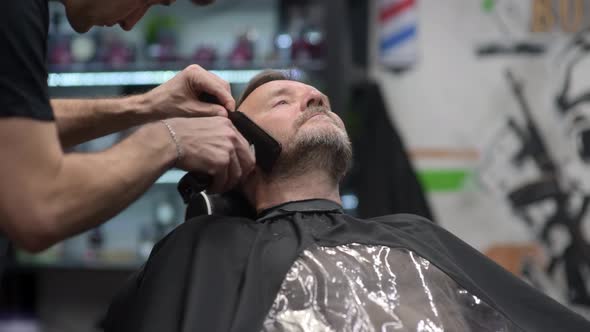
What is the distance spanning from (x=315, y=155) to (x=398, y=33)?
2223 mm

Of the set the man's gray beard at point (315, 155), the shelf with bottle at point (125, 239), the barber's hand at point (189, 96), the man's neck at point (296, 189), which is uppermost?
the barber's hand at point (189, 96)

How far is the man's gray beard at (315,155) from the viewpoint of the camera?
1.81 meters

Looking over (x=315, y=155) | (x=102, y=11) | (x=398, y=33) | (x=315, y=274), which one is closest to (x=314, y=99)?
(x=315, y=155)

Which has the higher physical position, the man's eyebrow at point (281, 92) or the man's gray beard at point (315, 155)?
the man's eyebrow at point (281, 92)

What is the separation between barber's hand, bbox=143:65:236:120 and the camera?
1611 millimetres

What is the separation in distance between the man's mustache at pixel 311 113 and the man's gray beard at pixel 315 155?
45 mm

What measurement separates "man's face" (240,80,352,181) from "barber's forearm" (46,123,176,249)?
2.00ft

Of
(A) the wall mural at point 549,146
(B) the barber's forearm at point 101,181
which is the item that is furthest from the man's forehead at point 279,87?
(A) the wall mural at point 549,146

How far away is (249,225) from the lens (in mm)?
1691

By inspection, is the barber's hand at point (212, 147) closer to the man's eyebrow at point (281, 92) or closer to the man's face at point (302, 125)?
the man's face at point (302, 125)

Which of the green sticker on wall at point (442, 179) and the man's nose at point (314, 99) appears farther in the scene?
the green sticker on wall at point (442, 179)

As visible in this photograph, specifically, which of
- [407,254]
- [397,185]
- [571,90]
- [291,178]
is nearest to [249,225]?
[291,178]

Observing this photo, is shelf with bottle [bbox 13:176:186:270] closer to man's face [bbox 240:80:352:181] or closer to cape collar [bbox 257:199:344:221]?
man's face [bbox 240:80:352:181]

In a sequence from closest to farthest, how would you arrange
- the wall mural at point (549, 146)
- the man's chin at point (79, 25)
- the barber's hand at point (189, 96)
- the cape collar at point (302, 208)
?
1. the man's chin at point (79, 25)
2. the barber's hand at point (189, 96)
3. the cape collar at point (302, 208)
4. the wall mural at point (549, 146)
